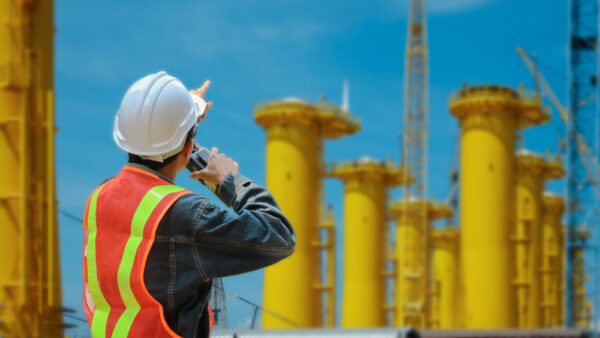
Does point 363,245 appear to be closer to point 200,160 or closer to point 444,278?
point 444,278

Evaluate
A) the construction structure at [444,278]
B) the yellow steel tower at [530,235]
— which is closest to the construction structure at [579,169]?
the yellow steel tower at [530,235]

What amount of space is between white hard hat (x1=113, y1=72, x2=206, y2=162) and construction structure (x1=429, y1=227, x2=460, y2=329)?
191 feet

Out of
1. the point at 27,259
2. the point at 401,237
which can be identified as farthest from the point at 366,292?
the point at 27,259

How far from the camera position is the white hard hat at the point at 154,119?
2123 millimetres

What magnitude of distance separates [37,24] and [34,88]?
1136 mm

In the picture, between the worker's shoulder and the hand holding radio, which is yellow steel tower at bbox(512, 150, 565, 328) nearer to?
the hand holding radio

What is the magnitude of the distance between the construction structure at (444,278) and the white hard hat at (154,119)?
191ft

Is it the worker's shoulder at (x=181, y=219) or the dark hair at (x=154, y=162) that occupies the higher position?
the dark hair at (x=154, y=162)

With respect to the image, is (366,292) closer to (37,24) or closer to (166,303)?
(37,24)

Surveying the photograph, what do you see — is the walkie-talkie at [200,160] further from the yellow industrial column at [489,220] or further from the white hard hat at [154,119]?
the yellow industrial column at [489,220]

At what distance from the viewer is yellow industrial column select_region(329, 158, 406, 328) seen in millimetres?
41625

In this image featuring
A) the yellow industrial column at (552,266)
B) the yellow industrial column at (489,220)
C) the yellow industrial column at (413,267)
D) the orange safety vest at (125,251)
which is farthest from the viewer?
the yellow industrial column at (552,266)

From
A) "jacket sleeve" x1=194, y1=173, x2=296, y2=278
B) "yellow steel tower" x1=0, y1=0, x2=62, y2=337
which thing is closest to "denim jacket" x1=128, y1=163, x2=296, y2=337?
"jacket sleeve" x1=194, y1=173, x2=296, y2=278

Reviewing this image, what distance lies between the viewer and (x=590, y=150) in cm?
3588
